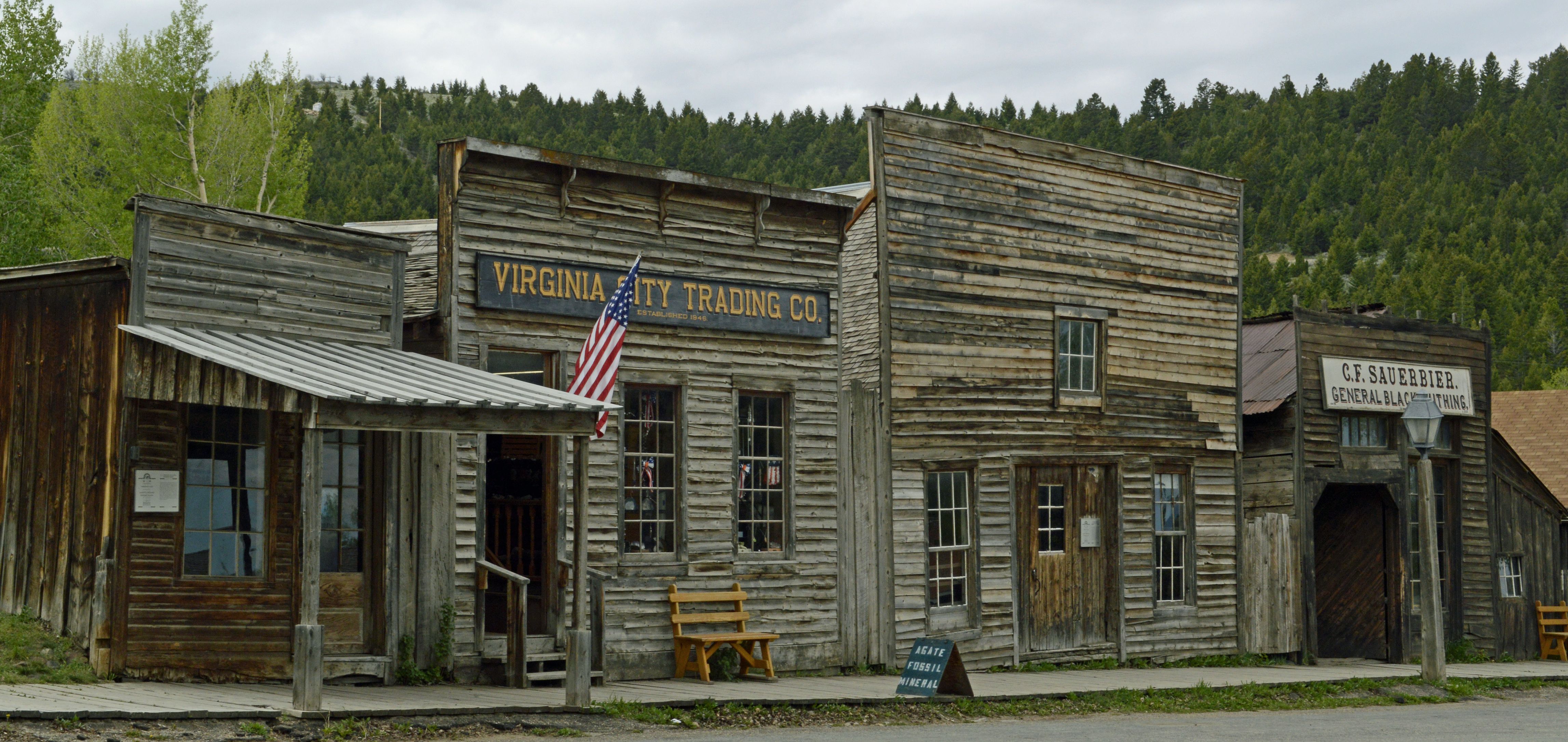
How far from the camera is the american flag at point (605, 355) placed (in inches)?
488

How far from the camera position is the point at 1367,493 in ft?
69.6

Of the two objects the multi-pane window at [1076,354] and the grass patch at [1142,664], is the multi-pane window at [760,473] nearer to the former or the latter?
the grass patch at [1142,664]

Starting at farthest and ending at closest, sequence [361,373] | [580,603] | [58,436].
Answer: [58,436] → [580,603] → [361,373]

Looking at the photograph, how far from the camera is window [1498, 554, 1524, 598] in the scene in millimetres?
22594

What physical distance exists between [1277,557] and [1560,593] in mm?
6694

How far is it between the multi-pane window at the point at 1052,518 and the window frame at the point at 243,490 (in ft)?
29.0

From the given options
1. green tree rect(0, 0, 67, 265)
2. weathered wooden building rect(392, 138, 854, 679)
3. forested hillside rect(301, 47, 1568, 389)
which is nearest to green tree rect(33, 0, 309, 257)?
green tree rect(0, 0, 67, 265)

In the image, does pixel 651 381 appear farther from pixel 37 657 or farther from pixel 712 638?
pixel 37 657

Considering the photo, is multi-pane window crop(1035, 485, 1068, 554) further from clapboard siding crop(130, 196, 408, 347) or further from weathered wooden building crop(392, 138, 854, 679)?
clapboard siding crop(130, 196, 408, 347)

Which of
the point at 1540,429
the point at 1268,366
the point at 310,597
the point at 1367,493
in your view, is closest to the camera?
the point at 310,597

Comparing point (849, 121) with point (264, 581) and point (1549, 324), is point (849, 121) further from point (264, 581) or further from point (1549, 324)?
point (264, 581)

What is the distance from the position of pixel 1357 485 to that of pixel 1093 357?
5314 millimetres

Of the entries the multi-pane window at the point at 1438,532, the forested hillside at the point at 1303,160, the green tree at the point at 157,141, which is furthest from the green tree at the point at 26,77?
the multi-pane window at the point at 1438,532

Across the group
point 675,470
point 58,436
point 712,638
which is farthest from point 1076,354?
point 58,436
